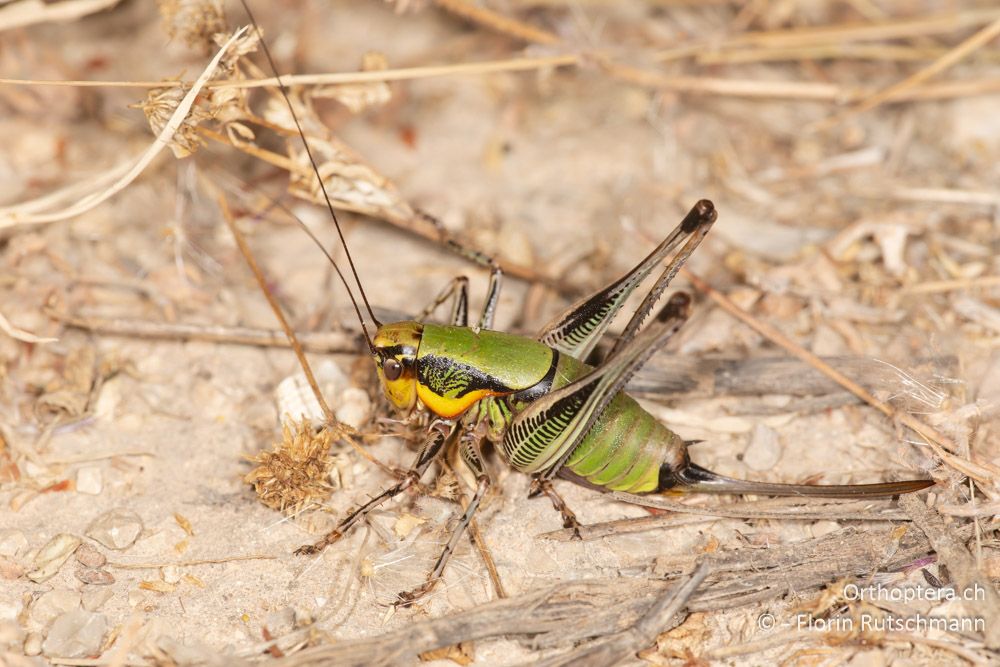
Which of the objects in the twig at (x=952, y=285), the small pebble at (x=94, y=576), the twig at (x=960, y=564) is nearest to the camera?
the twig at (x=960, y=564)

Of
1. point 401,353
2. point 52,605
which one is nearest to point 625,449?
point 401,353

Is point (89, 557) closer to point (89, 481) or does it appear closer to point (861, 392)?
point (89, 481)

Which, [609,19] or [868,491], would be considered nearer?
[868,491]

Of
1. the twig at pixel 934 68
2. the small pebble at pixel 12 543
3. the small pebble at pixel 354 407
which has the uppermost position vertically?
the twig at pixel 934 68

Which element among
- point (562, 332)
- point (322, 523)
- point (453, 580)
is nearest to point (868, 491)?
point (562, 332)

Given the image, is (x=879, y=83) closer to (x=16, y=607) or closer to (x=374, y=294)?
(x=374, y=294)

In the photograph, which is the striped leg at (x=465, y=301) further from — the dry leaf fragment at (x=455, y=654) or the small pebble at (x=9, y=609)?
the small pebble at (x=9, y=609)

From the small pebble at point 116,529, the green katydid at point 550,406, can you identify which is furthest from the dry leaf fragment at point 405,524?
the small pebble at point 116,529
